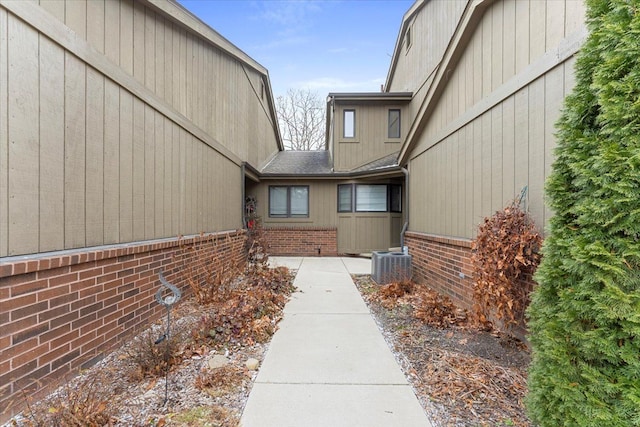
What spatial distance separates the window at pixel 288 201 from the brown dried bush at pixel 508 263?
7649 mm

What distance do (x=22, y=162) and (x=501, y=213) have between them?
175 inches

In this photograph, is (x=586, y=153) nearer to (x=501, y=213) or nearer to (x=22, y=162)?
(x=501, y=213)

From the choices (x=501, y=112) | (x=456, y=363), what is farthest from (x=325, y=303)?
(x=501, y=112)

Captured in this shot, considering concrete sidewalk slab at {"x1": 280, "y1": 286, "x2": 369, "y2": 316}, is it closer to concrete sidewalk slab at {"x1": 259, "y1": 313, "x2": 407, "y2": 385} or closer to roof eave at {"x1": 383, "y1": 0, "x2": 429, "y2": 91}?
concrete sidewalk slab at {"x1": 259, "y1": 313, "x2": 407, "y2": 385}

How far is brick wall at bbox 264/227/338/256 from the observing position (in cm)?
1014

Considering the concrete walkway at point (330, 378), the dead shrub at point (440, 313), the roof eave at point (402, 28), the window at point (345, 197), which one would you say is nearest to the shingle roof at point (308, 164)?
the window at point (345, 197)

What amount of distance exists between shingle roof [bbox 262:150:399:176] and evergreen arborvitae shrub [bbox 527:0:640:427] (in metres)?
6.87

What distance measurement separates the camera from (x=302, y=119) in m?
23.2

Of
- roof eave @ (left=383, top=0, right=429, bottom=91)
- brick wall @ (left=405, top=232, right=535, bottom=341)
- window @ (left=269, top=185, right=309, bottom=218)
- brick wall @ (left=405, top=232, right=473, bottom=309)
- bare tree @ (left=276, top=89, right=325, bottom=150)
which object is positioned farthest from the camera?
bare tree @ (left=276, top=89, right=325, bottom=150)

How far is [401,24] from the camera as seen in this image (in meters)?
10.5

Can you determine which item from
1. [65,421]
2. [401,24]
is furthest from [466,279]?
[401,24]

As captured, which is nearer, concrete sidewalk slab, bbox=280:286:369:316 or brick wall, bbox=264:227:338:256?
concrete sidewalk slab, bbox=280:286:369:316

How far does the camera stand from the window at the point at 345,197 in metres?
10.2

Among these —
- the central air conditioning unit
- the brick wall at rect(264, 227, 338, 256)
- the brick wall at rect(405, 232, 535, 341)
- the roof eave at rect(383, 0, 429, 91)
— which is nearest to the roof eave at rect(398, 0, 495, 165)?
the brick wall at rect(405, 232, 535, 341)
